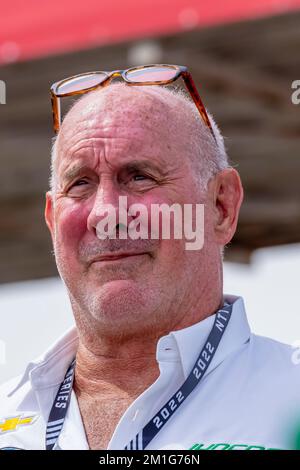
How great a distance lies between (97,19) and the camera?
6.66 m

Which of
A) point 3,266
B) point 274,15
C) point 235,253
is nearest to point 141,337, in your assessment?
point 274,15

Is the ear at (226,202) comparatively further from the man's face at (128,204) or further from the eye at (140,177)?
the eye at (140,177)

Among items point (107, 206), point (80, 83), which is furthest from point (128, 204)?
point (80, 83)

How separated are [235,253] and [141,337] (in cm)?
633

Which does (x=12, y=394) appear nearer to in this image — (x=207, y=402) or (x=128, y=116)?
(x=207, y=402)

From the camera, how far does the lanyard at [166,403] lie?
3.42m

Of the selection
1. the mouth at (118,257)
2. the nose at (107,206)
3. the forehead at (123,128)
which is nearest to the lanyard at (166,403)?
the mouth at (118,257)

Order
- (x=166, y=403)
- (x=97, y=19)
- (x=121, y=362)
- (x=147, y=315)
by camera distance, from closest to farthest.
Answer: (x=166, y=403)
(x=147, y=315)
(x=121, y=362)
(x=97, y=19)

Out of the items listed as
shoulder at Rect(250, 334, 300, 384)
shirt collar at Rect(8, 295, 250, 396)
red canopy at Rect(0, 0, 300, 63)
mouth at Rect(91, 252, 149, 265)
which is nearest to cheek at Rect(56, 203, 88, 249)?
mouth at Rect(91, 252, 149, 265)

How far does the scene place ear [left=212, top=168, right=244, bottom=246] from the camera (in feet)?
12.6

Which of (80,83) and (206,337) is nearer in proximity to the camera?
(206,337)

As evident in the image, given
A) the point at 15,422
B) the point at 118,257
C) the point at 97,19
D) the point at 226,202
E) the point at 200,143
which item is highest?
the point at 97,19

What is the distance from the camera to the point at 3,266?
11250mm

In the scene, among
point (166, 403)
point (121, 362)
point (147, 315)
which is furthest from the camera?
point (121, 362)
